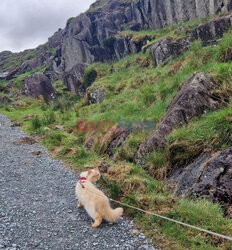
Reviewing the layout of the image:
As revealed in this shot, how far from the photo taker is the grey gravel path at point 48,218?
3.11 meters

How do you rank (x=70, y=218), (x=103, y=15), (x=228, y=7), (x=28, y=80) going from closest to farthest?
(x=70, y=218) < (x=228, y=7) < (x=28, y=80) < (x=103, y=15)

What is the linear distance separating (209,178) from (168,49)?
35.7 ft

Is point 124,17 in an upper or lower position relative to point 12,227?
upper

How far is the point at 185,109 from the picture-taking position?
510 centimetres

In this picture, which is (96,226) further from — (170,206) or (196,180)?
(196,180)

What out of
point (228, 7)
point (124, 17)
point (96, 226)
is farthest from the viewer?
point (124, 17)

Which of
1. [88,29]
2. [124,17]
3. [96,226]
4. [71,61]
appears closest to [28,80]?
[71,61]

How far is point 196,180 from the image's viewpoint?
3.61 meters

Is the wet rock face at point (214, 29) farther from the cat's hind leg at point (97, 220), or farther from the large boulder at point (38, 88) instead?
the large boulder at point (38, 88)

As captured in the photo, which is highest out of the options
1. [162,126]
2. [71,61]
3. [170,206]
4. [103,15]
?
[103,15]

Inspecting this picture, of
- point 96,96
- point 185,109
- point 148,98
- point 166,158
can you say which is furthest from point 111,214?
point 96,96

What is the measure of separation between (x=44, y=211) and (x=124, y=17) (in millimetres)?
38846

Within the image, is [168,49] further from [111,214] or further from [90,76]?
[90,76]

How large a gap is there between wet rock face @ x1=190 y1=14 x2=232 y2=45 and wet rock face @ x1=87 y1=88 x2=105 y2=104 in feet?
23.7
